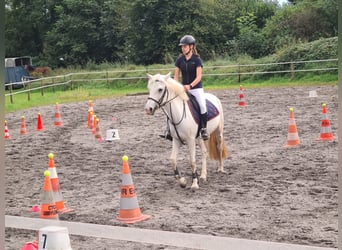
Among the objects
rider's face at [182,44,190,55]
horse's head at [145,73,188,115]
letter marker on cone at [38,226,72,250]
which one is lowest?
letter marker on cone at [38,226,72,250]

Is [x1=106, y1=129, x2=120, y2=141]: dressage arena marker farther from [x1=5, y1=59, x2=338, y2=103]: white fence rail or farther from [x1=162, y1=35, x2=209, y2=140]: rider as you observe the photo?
[x1=5, y1=59, x2=338, y2=103]: white fence rail

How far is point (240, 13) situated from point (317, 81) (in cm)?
1668

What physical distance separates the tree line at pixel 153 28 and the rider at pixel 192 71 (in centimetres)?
2193

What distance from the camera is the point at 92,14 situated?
45156 millimetres

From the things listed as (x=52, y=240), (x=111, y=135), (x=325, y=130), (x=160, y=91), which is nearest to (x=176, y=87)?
(x=160, y=91)

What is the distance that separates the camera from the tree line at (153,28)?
3311 centimetres

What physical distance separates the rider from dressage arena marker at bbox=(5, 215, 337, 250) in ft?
7.57

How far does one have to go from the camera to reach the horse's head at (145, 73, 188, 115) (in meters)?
6.93

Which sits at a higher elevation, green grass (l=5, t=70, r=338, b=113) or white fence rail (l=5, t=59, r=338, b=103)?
white fence rail (l=5, t=59, r=338, b=103)

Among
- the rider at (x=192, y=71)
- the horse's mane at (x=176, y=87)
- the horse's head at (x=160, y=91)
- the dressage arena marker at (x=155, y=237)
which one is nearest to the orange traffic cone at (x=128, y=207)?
the dressage arena marker at (x=155, y=237)

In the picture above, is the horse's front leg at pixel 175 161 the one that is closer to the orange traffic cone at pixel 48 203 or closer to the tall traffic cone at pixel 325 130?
the orange traffic cone at pixel 48 203

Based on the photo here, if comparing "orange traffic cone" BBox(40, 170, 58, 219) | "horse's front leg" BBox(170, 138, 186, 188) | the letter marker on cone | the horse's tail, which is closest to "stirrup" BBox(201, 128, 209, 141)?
"horse's front leg" BBox(170, 138, 186, 188)

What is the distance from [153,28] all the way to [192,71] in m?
32.5

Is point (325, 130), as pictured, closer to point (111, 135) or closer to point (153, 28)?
point (111, 135)
